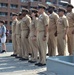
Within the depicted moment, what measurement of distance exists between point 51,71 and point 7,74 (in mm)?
1195

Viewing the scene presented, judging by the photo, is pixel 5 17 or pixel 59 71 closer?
pixel 59 71

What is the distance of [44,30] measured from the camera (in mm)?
8656

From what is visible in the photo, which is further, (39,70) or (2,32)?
(2,32)

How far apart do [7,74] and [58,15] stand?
317 cm

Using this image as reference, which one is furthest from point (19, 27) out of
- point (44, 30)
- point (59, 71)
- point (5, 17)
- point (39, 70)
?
point (5, 17)

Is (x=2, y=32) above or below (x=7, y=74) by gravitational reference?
above

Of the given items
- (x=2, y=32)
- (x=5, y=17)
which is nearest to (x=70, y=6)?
(x=2, y=32)

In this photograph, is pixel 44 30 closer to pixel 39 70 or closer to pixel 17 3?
pixel 39 70

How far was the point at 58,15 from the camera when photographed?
9414 millimetres

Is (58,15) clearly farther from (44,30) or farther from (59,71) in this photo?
(59,71)

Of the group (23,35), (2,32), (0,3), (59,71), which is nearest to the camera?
(59,71)

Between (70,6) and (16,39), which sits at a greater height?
(70,6)

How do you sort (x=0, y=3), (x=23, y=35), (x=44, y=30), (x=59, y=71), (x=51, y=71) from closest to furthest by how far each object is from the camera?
(x=59, y=71) → (x=51, y=71) → (x=44, y=30) → (x=23, y=35) → (x=0, y=3)

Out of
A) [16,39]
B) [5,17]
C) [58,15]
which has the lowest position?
[16,39]
